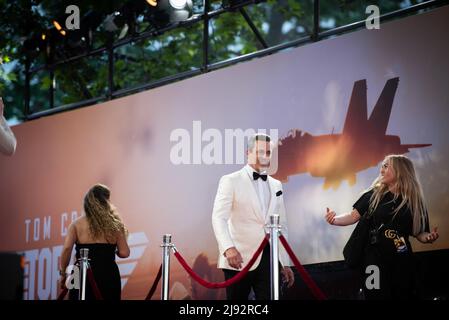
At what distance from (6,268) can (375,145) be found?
3.86 m

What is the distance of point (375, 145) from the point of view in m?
8.44

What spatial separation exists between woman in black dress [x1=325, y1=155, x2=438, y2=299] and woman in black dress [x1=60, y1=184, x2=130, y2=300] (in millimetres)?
2454

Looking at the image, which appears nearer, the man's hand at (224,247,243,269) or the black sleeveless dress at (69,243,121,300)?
the man's hand at (224,247,243,269)

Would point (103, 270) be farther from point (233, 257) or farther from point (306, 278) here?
point (306, 278)

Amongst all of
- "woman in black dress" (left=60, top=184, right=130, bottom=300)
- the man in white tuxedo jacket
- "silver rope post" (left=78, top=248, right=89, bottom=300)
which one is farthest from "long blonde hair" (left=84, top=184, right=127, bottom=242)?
the man in white tuxedo jacket

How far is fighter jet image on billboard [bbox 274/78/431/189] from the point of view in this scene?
8391 mm

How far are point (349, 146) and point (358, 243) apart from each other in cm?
128

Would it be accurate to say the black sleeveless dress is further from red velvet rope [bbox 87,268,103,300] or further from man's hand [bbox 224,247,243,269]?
man's hand [bbox 224,247,243,269]

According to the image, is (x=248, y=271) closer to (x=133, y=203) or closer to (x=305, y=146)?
(x=305, y=146)

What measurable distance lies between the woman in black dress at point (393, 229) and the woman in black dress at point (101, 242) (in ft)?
8.05

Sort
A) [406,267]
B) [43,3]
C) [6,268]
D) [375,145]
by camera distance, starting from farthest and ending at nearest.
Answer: [43,3]
[375,145]
[406,267]
[6,268]

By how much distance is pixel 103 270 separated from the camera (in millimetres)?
8531

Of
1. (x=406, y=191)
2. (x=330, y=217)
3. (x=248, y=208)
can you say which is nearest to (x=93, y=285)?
(x=248, y=208)

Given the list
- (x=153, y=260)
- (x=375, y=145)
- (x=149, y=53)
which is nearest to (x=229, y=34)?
(x=149, y=53)
